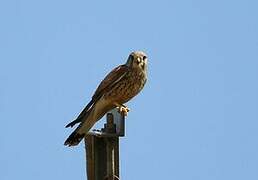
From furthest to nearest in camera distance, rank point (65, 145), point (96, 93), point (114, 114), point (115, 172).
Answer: point (96, 93) < point (65, 145) < point (114, 114) < point (115, 172)

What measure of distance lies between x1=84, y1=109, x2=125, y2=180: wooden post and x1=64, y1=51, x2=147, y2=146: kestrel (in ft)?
5.63

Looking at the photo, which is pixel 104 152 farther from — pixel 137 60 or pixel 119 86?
pixel 137 60

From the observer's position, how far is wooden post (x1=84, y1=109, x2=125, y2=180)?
4229mm

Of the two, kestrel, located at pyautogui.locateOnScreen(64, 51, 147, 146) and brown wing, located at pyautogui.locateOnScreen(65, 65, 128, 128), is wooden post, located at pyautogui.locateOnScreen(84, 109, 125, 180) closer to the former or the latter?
kestrel, located at pyautogui.locateOnScreen(64, 51, 147, 146)

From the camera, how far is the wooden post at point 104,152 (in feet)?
13.9

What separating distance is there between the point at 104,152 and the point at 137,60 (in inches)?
124

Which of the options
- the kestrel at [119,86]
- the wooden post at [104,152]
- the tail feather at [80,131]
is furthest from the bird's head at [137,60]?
the wooden post at [104,152]

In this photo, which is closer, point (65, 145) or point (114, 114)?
point (114, 114)

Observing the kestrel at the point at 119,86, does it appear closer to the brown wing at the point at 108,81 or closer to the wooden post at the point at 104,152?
the brown wing at the point at 108,81

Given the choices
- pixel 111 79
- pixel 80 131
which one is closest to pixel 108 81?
pixel 111 79

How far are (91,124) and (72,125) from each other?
0.18m

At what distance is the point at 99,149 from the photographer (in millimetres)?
4359

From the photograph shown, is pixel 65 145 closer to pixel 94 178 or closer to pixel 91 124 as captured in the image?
pixel 91 124

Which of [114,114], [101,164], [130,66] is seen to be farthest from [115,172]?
[130,66]
